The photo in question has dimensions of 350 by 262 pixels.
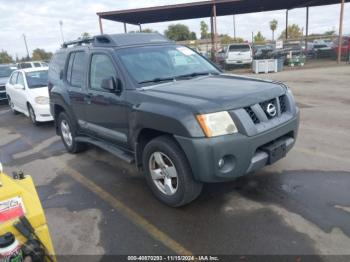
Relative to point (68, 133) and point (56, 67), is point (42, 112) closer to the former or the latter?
Result: point (56, 67)

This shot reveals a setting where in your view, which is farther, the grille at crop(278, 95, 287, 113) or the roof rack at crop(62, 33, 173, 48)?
the roof rack at crop(62, 33, 173, 48)

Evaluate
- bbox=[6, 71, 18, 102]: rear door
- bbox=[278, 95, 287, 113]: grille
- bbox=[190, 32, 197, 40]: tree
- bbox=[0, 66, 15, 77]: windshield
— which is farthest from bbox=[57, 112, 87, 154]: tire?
bbox=[190, 32, 197, 40]: tree

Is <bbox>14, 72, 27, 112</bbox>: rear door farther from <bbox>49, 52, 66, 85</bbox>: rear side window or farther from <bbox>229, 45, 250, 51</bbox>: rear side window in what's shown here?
<bbox>229, 45, 250, 51</bbox>: rear side window

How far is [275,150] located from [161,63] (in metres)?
1.98

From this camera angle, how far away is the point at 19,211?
93.6 inches

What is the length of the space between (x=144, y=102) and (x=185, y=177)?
1.00 metres

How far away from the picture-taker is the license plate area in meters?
3.54

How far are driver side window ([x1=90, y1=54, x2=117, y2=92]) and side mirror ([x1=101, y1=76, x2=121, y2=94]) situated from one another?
18 cm

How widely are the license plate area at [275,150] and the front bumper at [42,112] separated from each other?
6.89 meters

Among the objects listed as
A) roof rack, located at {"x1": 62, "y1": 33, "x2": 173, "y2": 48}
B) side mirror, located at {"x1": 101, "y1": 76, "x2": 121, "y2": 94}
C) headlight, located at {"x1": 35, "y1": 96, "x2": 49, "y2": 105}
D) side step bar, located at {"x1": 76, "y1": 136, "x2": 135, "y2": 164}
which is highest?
roof rack, located at {"x1": 62, "y1": 33, "x2": 173, "y2": 48}

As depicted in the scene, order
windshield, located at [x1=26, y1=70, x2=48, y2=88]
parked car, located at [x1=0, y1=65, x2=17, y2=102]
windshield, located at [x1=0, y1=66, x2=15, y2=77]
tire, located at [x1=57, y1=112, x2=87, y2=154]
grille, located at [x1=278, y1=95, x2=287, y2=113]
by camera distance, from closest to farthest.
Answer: grille, located at [x1=278, y1=95, x2=287, y2=113] < tire, located at [x1=57, y1=112, x2=87, y2=154] < windshield, located at [x1=26, y1=70, x2=48, y2=88] < parked car, located at [x1=0, y1=65, x2=17, y2=102] < windshield, located at [x1=0, y1=66, x2=15, y2=77]

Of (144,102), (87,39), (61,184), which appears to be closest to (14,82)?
(87,39)

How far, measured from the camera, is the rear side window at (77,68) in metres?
5.20

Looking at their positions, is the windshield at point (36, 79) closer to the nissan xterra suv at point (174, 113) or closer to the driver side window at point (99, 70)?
the nissan xterra suv at point (174, 113)
